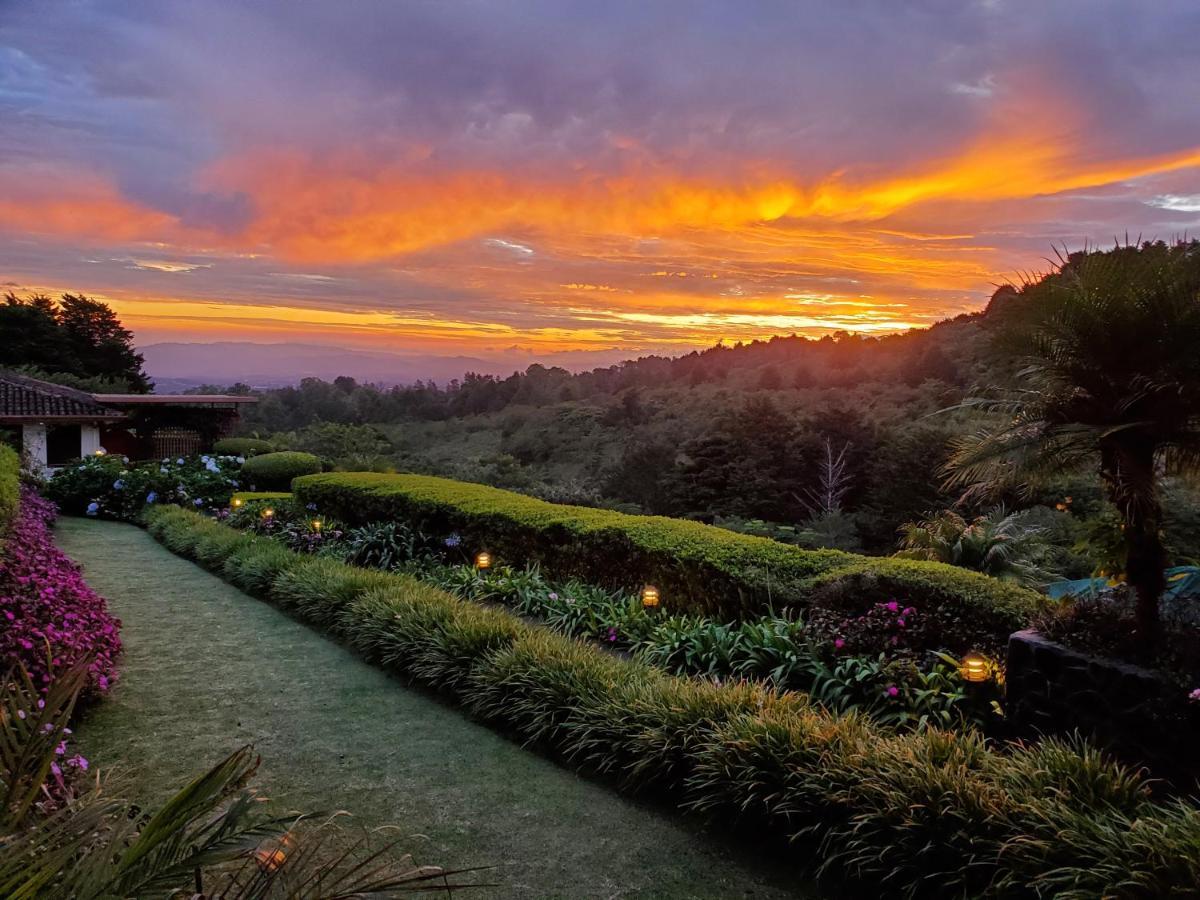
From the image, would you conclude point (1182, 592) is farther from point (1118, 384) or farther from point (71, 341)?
point (71, 341)

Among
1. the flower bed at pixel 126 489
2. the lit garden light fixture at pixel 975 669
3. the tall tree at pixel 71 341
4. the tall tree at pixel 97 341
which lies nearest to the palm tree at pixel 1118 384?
the lit garden light fixture at pixel 975 669

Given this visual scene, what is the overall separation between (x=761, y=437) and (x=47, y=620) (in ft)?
55.4

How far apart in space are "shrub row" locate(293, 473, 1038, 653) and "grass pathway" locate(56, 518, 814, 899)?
2367mm

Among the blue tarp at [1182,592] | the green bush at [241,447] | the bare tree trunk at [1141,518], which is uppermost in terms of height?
the bare tree trunk at [1141,518]

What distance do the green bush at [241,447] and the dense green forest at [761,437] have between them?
1.38 meters

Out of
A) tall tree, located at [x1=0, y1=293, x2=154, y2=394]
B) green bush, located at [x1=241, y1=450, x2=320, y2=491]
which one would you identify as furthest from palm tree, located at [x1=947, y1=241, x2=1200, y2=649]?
tall tree, located at [x1=0, y1=293, x2=154, y2=394]

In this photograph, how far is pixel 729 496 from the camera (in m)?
18.7

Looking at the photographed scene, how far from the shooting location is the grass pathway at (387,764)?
3.17 m

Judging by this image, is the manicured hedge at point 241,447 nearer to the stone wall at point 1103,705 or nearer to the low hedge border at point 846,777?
the low hedge border at point 846,777

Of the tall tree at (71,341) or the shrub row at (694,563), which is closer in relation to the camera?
the shrub row at (694,563)

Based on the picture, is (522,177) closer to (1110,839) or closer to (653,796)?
(653,796)

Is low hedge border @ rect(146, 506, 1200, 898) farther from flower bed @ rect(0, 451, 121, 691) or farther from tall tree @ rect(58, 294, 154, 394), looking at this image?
tall tree @ rect(58, 294, 154, 394)

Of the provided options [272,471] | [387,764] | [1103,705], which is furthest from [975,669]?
[272,471]

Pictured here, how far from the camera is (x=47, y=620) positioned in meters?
4.79
